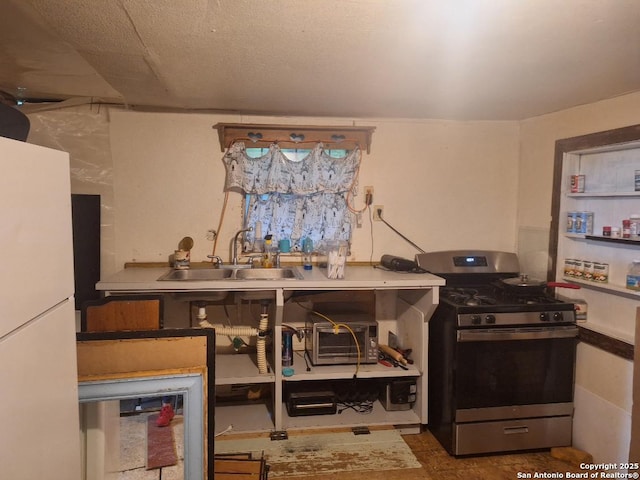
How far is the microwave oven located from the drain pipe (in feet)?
1.00

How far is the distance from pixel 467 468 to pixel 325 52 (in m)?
2.27

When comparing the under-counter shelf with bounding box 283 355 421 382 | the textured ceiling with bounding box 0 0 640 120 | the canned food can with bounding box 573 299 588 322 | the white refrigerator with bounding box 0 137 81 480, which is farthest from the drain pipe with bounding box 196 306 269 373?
the canned food can with bounding box 573 299 588 322

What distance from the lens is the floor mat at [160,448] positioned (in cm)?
172

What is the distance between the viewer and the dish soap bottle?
299 cm

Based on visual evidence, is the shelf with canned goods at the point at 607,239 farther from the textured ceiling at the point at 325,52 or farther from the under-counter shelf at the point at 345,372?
the under-counter shelf at the point at 345,372

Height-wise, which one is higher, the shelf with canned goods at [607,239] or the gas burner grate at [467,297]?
the shelf with canned goods at [607,239]

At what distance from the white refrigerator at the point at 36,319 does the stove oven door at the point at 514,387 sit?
203cm

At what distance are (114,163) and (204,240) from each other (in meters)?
0.77

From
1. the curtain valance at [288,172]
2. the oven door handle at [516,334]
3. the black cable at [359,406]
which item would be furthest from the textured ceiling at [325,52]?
the black cable at [359,406]

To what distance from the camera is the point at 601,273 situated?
8.13ft

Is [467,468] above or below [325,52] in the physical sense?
below

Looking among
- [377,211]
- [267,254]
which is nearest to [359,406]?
[267,254]

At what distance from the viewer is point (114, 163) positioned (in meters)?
2.88

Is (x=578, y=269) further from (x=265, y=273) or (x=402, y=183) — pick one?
(x=265, y=273)
